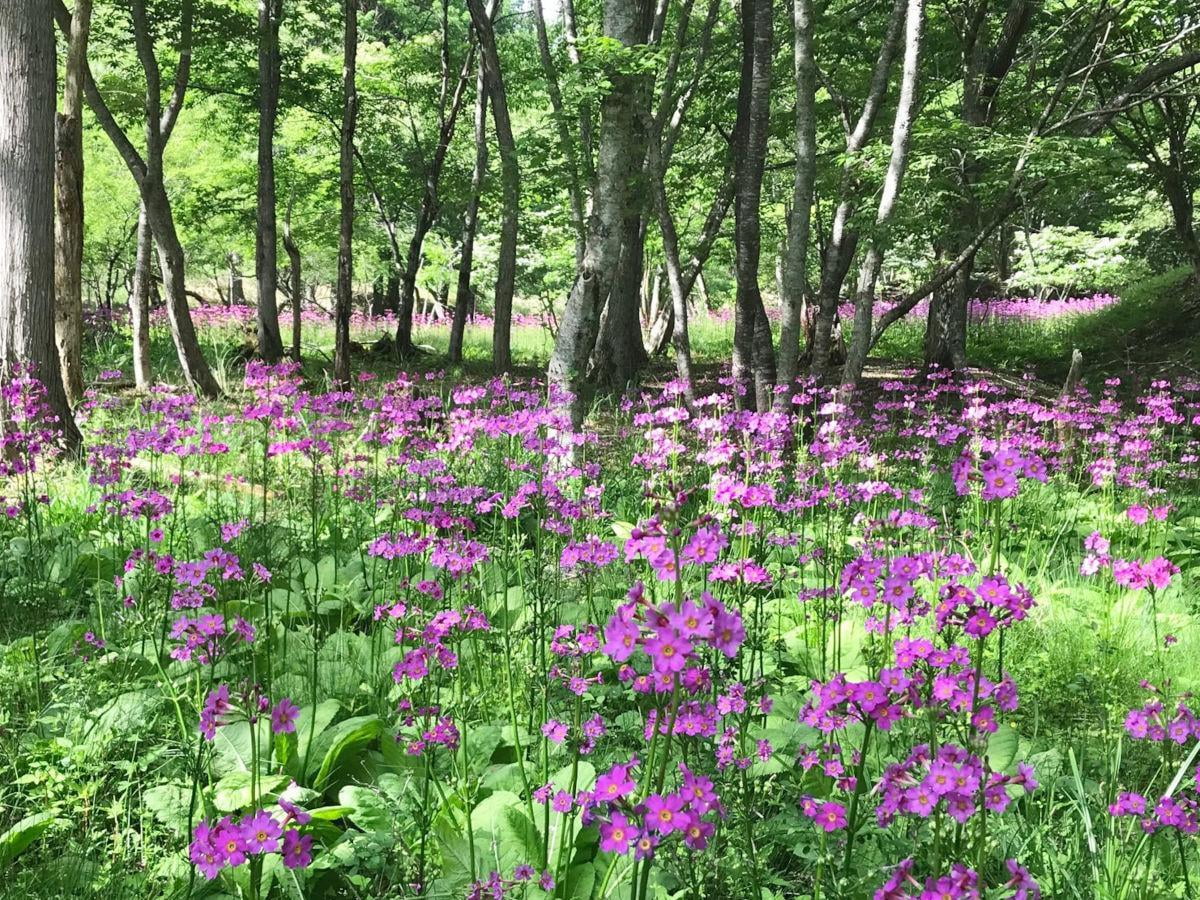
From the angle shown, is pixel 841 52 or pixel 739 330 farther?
pixel 841 52

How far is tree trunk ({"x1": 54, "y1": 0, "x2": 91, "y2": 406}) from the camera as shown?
6809mm

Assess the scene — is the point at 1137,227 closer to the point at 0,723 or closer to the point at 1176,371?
the point at 1176,371

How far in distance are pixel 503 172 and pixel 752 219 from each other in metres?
3.69

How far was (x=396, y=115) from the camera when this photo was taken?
610 inches

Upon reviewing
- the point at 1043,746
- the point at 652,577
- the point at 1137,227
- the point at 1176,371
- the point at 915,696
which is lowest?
the point at 1043,746

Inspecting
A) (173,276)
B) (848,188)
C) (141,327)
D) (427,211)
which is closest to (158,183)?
(173,276)

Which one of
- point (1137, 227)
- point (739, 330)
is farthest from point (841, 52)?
point (1137, 227)

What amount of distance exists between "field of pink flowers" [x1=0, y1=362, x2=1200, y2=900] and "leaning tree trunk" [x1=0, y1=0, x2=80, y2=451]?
5.23 ft

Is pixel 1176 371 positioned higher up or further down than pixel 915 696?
higher up

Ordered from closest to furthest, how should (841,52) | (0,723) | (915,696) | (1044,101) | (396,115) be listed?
(915,696), (0,723), (841,52), (1044,101), (396,115)

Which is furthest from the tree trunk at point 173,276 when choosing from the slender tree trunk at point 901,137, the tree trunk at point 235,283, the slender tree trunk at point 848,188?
the tree trunk at point 235,283

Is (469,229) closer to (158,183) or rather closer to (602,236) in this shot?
(158,183)

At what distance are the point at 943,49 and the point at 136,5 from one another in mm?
9459

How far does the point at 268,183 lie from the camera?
10727mm
